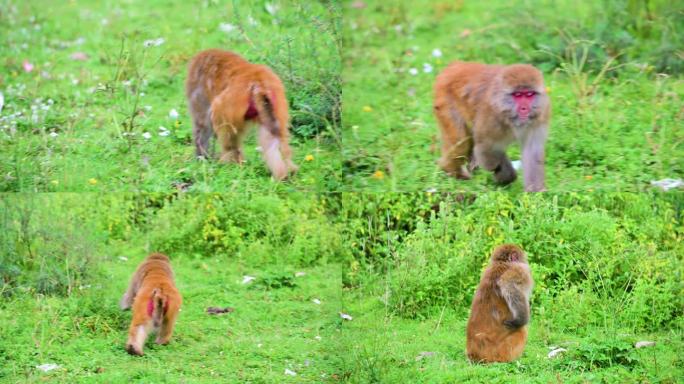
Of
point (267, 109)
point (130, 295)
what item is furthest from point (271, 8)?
point (130, 295)

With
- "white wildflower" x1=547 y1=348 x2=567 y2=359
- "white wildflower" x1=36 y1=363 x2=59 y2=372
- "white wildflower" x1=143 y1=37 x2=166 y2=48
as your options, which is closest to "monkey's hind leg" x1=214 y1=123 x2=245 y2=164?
"white wildflower" x1=143 y1=37 x2=166 y2=48

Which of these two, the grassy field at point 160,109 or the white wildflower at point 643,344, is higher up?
the grassy field at point 160,109

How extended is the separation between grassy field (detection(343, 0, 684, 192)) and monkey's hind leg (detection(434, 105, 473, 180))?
0.24ft

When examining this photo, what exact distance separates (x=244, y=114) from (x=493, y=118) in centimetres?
157

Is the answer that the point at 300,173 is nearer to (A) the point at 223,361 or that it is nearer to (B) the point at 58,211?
(A) the point at 223,361

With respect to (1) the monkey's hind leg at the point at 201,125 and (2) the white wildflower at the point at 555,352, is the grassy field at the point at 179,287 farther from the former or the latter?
(2) the white wildflower at the point at 555,352

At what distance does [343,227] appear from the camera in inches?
323

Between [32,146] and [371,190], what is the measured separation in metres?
2.29

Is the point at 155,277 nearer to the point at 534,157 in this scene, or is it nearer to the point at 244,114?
the point at 244,114

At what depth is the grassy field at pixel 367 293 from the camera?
718 centimetres

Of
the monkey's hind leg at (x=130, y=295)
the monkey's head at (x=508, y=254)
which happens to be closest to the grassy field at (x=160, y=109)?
the monkey's hind leg at (x=130, y=295)

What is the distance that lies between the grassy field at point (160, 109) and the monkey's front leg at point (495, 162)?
3.05 feet

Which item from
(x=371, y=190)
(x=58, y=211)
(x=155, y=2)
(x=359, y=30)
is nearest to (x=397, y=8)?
(x=359, y=30)

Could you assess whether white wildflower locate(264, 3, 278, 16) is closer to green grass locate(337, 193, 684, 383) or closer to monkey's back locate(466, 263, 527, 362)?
green grass locate(337, 193, 684, 383)
